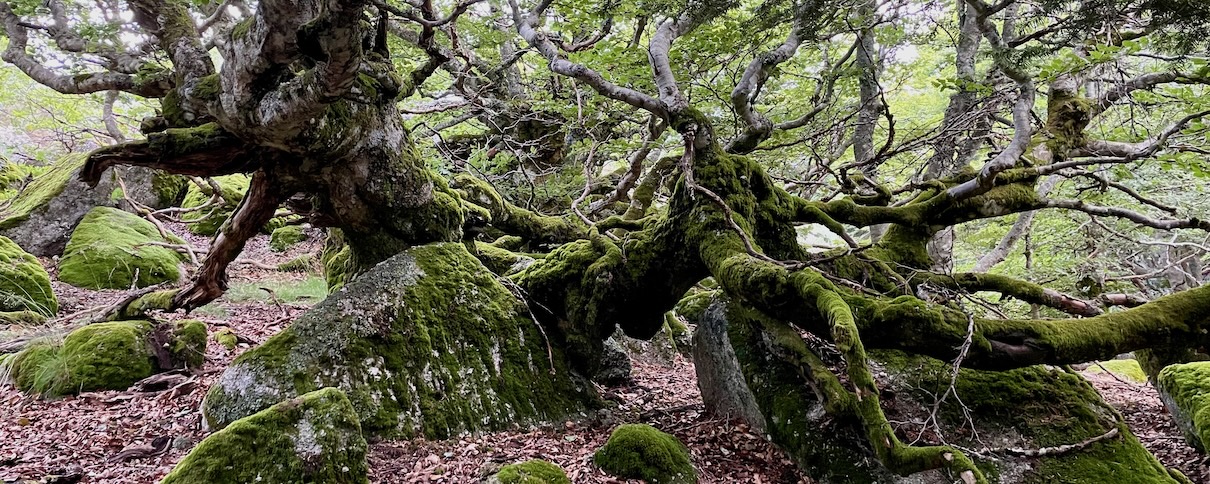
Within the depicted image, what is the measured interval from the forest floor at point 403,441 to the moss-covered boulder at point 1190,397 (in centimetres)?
29

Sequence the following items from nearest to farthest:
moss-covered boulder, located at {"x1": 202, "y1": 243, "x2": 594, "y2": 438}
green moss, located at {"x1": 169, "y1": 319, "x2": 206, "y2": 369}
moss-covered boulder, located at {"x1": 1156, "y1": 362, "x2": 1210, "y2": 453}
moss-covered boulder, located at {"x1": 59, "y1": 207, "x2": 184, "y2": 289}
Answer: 1. moss-covered boulder, located at {"x1": 1156, "y1": 362, "x2": 1210, "y2": 453}
2. moss-covered boulder, located at {"x1": 202, "y1": 243, "x2": 594, "y2": 438}
3. green moss, located at {"x1": 169, "y1": 319, "x2": 206, "y2": 369}
4. moss-covered boulder, located at {"x1": 59, "y1": 207, "x2": 184, "y2": 289}

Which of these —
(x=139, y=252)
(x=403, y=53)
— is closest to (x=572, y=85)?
(x=403, y=53)

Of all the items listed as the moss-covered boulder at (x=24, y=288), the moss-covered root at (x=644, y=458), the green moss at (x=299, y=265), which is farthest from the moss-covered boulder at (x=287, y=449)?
the green moss at (x=299, y=265)

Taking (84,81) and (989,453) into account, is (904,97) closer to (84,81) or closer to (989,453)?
(989,453)

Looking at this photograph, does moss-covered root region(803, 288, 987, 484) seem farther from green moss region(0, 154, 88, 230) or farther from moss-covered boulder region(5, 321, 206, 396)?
green moss region(0, 154, 88, 230)

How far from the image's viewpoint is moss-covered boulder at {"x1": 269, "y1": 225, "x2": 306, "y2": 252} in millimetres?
12078

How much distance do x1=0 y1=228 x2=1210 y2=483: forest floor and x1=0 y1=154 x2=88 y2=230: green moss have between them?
5.22m

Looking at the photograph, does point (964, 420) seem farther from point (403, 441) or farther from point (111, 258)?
point (111, 258)

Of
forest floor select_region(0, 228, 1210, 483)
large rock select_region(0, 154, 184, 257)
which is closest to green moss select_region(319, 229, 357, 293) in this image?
forest floor select_region(0, 228, 1210, 483)

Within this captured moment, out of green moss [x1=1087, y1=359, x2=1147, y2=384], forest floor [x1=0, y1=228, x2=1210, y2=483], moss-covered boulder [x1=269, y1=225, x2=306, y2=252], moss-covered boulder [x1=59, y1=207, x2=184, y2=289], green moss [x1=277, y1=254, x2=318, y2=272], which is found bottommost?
forest floor [x1=0, y1=228, x2=1210, y2=483]

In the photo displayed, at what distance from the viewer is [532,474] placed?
357cm

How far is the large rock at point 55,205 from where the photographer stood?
356 inches

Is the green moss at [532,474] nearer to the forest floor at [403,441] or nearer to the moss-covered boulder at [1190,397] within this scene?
the forest floor at [403,441]

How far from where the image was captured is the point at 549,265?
6.05 meters
